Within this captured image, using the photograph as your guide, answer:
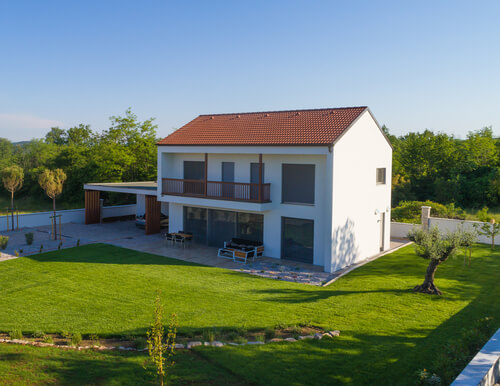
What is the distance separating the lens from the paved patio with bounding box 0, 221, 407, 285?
1639 centimetres

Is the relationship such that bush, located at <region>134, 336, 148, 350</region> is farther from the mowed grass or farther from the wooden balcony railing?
the wooden balcony railing

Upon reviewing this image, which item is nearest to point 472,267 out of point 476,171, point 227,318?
point 227,318

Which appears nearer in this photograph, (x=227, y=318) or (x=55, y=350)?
(x=55, y=350)

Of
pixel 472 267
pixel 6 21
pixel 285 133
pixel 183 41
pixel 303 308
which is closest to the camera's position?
pixel 303 308

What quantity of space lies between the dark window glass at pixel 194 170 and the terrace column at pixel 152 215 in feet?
9.80

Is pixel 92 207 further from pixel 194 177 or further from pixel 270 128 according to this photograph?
pixel 270 128

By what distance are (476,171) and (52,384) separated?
4536 cm

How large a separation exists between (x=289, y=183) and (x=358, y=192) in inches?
124

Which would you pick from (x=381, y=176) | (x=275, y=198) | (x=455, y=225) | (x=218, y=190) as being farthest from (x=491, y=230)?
(x=218, y=190)

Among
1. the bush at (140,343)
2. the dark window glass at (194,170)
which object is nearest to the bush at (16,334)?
the bush at (140,343)

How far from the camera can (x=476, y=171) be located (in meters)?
43.2

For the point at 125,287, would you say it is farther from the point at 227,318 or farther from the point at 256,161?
the point at 256,161

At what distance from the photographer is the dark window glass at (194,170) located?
22.0 metres

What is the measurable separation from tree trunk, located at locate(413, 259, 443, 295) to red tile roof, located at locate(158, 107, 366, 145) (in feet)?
19.4
